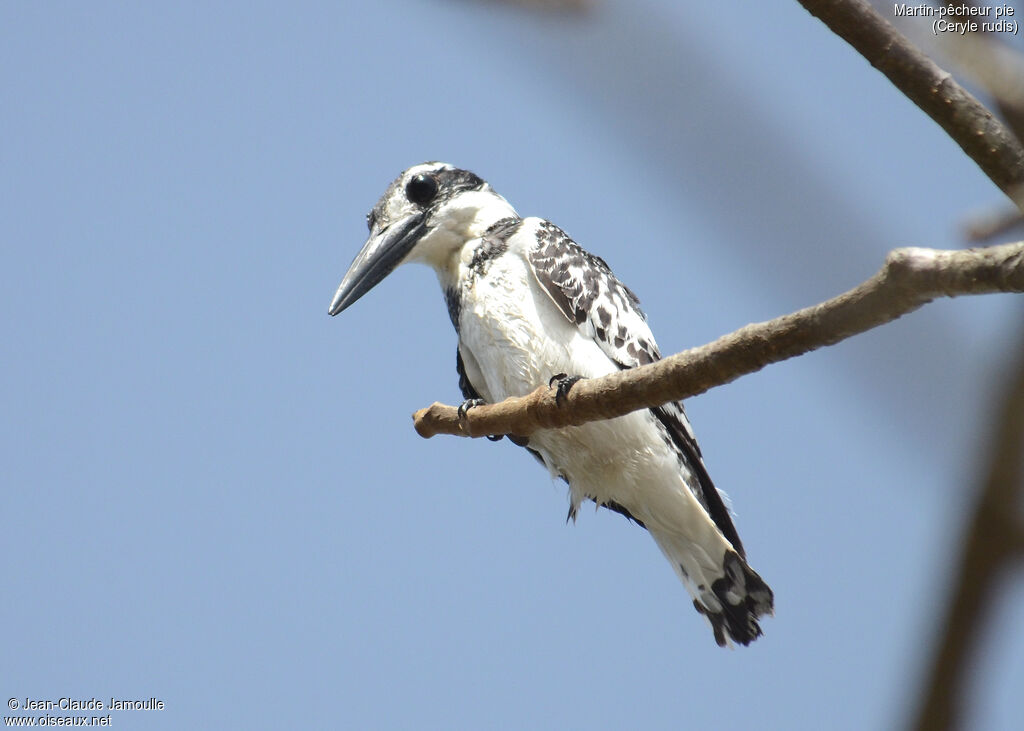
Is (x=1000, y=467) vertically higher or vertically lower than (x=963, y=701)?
higher

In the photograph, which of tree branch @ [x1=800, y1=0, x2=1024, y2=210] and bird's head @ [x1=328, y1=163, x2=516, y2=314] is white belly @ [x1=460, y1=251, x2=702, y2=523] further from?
tree branch @ [x1=800, y1=0, x2=1024, y2=210]

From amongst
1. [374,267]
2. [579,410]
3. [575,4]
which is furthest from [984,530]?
[374,267]

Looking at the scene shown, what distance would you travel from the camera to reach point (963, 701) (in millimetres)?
529

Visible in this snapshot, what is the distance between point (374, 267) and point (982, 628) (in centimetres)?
549

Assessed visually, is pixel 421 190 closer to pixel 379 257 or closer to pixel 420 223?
pixel 420 223

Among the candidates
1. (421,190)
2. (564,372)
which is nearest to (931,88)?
(564,372)

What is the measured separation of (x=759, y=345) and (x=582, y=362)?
2.49m

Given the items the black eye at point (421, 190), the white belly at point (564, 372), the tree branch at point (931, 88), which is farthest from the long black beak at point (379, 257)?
the tree branch at point (931, 88)

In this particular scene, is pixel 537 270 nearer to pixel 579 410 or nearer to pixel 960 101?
pixel 579 410

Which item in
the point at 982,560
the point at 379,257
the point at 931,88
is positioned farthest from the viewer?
the point at 379,257

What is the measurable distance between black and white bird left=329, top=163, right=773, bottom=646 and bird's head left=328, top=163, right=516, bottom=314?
12mm

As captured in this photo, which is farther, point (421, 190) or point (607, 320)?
point (421, 190)

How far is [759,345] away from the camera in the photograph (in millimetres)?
2865

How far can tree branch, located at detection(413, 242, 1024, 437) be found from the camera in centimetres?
206
